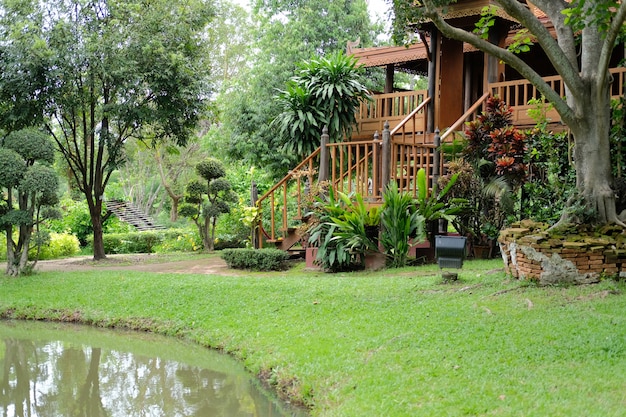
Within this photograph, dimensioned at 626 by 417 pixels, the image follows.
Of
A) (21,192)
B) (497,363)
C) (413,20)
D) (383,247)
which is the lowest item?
(497,363)

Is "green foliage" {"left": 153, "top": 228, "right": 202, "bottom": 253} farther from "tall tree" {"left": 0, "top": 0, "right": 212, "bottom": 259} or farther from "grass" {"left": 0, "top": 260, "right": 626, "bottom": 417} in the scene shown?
"grass" {"left": 0, "top": 260, "right": 626, "bottom": 417}

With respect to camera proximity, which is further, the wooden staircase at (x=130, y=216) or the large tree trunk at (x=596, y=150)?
the wooden staircase at (x=130, y=216)

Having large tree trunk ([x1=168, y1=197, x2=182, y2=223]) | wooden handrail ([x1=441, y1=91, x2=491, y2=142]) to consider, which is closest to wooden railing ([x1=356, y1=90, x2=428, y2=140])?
wooden handrail ([x1=441, y1=91, x2=491, y2=142])

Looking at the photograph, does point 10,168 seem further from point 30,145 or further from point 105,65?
point 105,65

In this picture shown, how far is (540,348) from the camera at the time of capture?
5906mm

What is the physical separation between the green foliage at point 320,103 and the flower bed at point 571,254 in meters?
6.21

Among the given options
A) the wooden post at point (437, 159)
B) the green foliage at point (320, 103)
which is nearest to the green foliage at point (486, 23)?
the wooden post at point (437, 159)

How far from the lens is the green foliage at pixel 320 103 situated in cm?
1366

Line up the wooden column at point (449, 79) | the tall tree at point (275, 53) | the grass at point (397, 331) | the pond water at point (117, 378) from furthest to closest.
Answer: the tall tree at point (275, 53) < the wooden column at point (449, 79) < the pond water at point (117, 378) < the grass at point (397, 331)

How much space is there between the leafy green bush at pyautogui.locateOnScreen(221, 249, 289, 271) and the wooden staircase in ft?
47.8

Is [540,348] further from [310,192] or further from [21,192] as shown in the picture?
[21,192]

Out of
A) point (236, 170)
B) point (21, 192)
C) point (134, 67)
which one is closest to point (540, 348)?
point (21, 192)

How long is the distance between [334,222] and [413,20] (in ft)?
12.0

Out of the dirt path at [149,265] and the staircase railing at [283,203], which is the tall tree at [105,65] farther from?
the staircase railing at [283,203]
